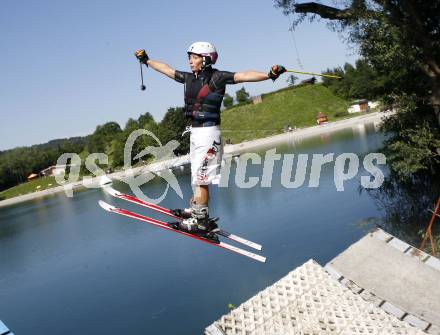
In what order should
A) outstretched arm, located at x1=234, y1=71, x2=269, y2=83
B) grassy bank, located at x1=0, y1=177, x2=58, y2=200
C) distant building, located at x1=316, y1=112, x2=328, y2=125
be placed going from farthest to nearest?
1. grassy bank, located at x1=0, y1=177, x2=58, y2=200
2. distant building, located at x1=316, y1=112, x2=328, y2=125
3. outstretched arm, located at x1=234, y1=71, x2=269, y2=83

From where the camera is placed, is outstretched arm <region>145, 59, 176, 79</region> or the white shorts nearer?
the white shorts

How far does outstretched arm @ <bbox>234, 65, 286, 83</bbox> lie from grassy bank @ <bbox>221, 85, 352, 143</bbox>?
10500 centimetres

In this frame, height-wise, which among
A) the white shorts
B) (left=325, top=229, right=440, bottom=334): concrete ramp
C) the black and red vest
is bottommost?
(left=325, top=229, right=440, bottom=334): concrete ramp

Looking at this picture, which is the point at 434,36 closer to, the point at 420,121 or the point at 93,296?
the point at 420,121

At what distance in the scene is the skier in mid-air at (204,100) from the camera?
8.02 m

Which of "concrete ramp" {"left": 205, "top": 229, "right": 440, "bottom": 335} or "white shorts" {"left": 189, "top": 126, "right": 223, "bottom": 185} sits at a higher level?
"white shorts" {"left": 189, "top": 126, "right": 223, "bottom": 185}

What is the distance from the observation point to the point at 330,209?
29.8 metres

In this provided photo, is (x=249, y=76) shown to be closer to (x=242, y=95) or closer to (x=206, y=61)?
(x=206, y=61)

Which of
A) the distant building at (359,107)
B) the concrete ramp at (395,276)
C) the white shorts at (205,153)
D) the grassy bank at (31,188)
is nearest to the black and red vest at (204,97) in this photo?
the white shorts at (205,153)

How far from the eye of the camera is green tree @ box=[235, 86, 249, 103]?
14312 cm


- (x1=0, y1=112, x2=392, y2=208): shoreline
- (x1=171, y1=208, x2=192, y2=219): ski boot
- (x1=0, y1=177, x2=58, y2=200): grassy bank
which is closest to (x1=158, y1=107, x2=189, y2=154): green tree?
(x1=0, y1=112, x2=392, y2=208): shoreline

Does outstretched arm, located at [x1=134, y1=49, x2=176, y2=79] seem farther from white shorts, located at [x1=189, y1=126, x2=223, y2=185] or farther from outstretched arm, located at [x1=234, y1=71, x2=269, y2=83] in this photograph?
outstretched arm, located at [x1=234, y1=71, x2=269, y2=83]

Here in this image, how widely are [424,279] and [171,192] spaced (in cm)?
4559

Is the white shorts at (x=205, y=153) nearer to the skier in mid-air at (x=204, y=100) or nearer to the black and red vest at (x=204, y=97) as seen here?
the skier in mid-air at (x=204, y=100)
